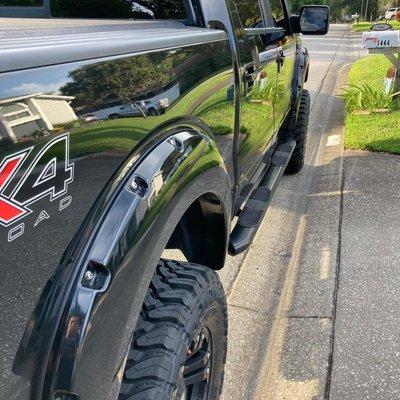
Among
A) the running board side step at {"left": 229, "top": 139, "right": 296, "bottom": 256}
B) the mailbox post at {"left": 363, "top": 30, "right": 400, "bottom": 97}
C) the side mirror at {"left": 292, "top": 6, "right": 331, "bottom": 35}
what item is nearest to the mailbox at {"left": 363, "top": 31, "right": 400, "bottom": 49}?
the mailbox post at {"left": 363, "top": 30, "right": 400, "bottom": 97}

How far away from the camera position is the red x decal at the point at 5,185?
883mm

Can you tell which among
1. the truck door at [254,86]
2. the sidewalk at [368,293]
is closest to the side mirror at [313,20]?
the truck door at [254,86]

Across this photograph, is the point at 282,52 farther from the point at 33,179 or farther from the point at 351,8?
the point at 351,8

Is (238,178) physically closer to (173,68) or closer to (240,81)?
(240,81)

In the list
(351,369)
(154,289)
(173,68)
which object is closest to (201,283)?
(154,289)

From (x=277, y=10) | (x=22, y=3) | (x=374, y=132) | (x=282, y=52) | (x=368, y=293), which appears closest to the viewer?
(x=22, y=3)

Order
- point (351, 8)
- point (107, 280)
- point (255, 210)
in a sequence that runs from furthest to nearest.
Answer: point (351, 8)
point (255, 210)
point (107, 280)

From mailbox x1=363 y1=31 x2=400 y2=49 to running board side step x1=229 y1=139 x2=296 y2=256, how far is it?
13.6 ft

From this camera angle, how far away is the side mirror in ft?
13.9

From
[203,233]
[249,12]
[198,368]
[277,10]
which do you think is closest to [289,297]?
[203,233]

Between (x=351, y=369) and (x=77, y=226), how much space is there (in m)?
1.91

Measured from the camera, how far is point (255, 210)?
2.92 m

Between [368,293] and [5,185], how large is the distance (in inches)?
107

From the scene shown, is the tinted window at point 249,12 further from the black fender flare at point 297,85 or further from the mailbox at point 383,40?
the mailbox at point 383,40
